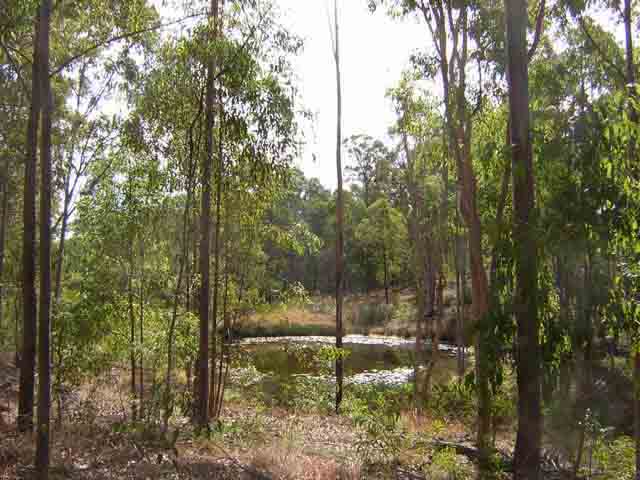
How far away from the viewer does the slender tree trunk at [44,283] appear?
15.9ft

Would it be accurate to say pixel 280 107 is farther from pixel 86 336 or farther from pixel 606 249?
pixel 606 249

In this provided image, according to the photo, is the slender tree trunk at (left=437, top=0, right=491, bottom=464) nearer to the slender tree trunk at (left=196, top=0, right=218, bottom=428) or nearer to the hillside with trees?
the hillside with trees

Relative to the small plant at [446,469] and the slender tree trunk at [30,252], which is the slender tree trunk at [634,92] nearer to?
the small plant at [446,469]

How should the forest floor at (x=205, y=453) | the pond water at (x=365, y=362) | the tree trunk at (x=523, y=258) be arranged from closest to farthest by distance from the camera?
the tree trunk at (x=523, y=258), the forest floor at (x=205, y=453), the pond water at (x=365, y=362)

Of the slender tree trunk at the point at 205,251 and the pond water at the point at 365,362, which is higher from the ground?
the slender tree trunk at the point at 205,251

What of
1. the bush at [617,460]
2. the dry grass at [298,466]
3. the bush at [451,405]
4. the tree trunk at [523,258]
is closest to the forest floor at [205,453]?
the dry grass at [298,466]

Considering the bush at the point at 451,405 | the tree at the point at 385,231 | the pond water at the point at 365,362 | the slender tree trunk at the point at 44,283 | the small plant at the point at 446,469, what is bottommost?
the pond water at the point at 365,362

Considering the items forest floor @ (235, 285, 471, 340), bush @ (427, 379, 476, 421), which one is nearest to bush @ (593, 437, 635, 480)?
bush @ (427, 379, 476, 421)

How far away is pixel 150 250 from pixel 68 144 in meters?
4.78

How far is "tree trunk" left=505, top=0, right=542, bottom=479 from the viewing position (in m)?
3.66

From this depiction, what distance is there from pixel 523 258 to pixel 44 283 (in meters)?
4.11

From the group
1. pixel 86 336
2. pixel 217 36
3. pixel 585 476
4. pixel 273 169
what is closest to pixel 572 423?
pixel 585 476

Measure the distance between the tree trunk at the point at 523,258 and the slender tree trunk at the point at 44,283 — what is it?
397 centimetres

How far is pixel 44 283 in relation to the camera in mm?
5016
